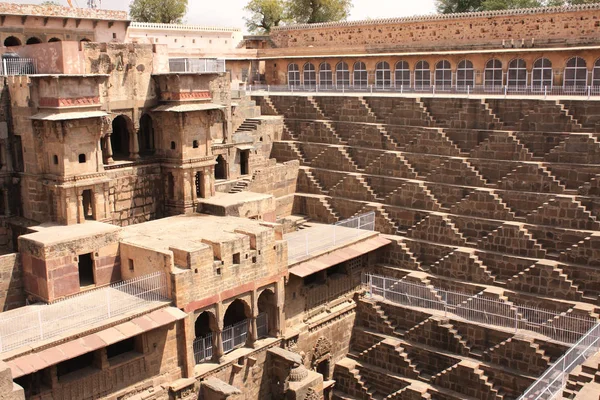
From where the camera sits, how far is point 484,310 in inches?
843

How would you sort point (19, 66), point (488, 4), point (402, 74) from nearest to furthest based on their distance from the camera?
point (19, 66) → point (402, 74) → point (488, 4)

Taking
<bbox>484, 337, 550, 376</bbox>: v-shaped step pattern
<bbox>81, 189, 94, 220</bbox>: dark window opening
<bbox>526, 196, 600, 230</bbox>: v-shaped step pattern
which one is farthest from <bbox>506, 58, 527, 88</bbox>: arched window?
<bbox>81, 189, 94, 220</bbox>: dark window opening

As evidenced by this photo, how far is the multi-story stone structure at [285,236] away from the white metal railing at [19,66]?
0.22ft

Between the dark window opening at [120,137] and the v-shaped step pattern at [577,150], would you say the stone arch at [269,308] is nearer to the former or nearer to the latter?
the dark window opening at [120,137]

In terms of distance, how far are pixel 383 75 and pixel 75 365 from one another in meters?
22.5

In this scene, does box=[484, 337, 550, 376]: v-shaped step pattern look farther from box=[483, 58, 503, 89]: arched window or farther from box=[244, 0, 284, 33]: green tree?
box=[244, 0, 284, 33]: green tree

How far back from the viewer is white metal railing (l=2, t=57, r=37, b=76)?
2172 cm

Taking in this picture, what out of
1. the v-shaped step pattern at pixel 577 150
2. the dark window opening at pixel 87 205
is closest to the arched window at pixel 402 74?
the v-shaped step pattern at pixel 577 150

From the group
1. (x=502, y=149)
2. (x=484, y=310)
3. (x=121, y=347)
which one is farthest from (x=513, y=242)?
(x=121, y=347)

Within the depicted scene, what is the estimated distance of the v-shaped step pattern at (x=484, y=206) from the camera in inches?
904

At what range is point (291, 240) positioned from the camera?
24047mm

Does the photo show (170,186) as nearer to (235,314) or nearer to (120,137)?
(120,137)

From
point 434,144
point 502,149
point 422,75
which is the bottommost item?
point 502,149

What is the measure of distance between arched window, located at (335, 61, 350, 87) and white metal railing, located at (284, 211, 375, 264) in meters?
12.7
